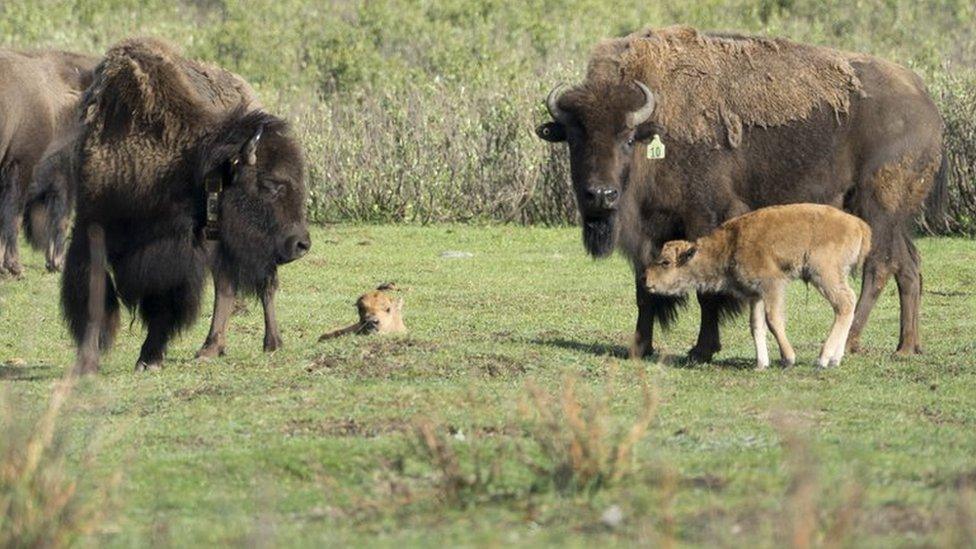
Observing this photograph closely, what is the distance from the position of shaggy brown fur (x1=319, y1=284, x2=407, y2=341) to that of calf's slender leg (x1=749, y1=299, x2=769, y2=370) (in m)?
3.42

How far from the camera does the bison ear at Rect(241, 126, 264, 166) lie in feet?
40.7

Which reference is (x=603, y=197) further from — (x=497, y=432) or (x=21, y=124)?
(x=21, y=124)

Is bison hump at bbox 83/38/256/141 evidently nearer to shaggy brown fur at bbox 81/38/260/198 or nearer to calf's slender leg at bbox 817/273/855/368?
shaggy brown fur at bbox 81/38/260/198

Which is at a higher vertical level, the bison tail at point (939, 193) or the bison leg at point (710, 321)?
the bison tail at point (939, 193)

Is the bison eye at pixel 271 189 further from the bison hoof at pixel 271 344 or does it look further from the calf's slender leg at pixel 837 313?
the calf's slender leg at pixel 837 313

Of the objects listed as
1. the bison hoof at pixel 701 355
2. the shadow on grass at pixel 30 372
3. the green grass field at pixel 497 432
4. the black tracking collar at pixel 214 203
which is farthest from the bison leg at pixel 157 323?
the bison hoof at pixel 701 355

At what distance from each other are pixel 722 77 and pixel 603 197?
171 cm

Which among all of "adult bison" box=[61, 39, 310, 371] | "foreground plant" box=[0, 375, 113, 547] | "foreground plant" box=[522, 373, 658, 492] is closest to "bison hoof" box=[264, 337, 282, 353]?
"adult bison" box=[61, 39, 310, 371]

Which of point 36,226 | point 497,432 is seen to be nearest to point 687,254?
point 497,432

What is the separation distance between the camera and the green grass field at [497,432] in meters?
7.18

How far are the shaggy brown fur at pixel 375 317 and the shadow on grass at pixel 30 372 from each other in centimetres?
243

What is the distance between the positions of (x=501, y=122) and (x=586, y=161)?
44.4ft

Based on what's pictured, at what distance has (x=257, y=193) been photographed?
41.2ft

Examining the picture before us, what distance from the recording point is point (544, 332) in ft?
50.1
